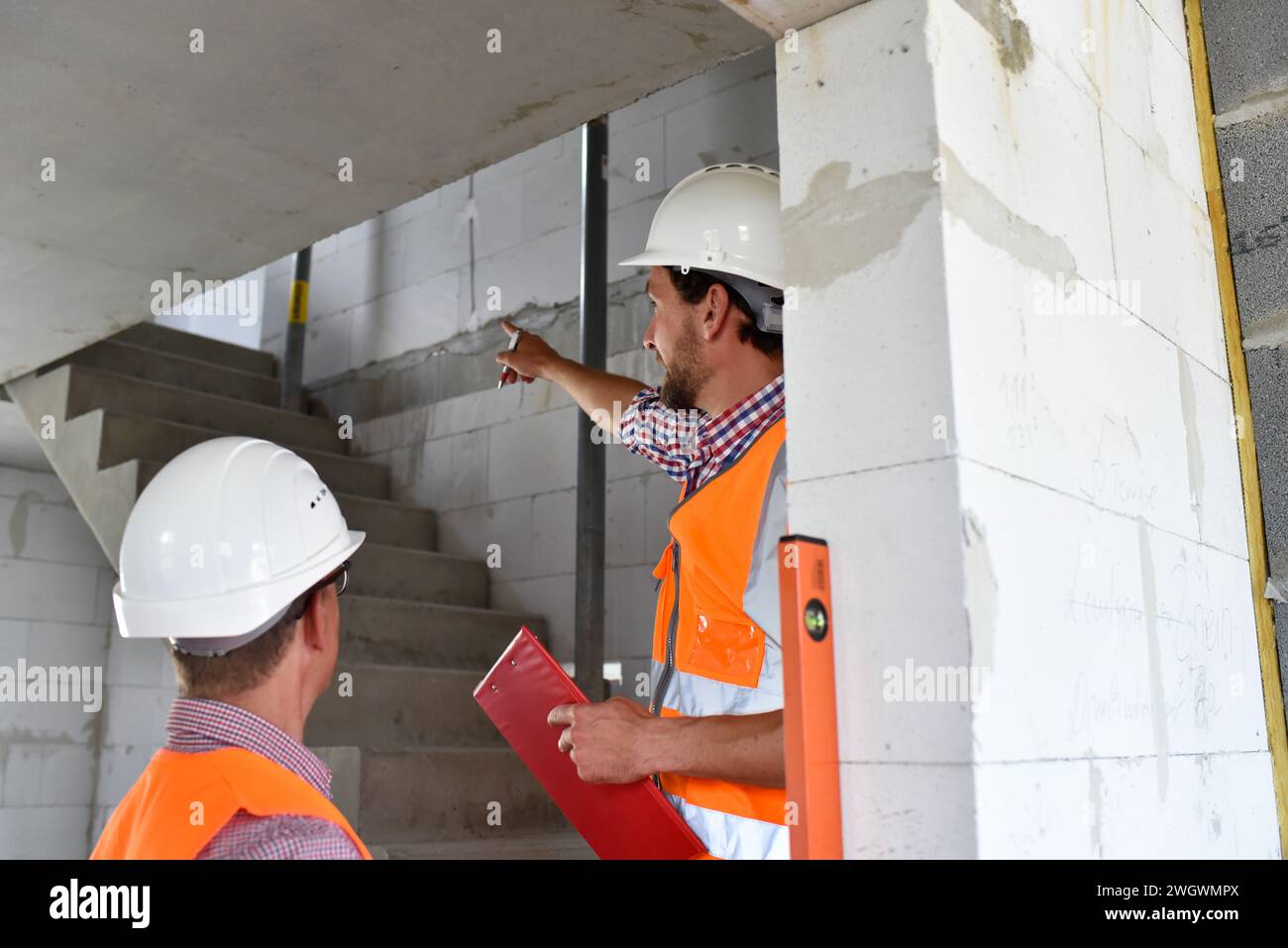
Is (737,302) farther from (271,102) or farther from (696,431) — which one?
(271,102)

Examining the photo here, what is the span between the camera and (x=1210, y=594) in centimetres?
203

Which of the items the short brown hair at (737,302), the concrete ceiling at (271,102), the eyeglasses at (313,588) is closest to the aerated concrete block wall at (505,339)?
the concrete ceiling at (271,102)

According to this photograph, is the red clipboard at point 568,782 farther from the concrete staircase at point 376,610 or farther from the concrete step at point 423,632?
the concrete step at point 423,632

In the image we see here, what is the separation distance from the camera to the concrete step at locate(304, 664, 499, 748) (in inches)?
156

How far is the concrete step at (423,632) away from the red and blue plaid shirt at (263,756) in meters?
2.86

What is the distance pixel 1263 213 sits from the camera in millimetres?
2250

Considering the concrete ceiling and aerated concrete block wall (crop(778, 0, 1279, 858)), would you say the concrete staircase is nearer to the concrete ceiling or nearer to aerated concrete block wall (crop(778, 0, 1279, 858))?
the concrete ceiling

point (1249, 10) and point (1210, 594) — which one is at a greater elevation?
point (1249, 10)

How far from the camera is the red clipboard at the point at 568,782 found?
1.86 meters

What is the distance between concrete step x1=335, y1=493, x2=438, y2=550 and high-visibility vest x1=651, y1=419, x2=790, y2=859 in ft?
11.5

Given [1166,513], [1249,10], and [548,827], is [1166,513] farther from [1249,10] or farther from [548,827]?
[548,827]

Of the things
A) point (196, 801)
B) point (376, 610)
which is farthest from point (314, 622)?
point (376, 610)

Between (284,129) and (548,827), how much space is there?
8.57ft
